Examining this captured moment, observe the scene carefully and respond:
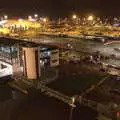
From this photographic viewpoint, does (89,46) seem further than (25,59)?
Yes

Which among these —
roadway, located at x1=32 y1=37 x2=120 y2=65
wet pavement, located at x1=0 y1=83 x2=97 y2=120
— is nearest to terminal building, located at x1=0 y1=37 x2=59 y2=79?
wet pavement, located at x1=0 y1=83 x2=97 y2=120

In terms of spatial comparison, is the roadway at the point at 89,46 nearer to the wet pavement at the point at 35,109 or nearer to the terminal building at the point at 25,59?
the terminal building at the point at 25,59

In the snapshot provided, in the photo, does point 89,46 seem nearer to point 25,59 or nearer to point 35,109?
point 25,59

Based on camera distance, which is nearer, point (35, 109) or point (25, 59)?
point (35, 109)

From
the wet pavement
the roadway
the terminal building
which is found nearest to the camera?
the wet pavement

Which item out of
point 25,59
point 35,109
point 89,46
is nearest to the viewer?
point 35,109

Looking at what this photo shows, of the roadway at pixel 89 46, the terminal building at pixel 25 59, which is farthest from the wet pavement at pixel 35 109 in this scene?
the roadway at pixel 89 46

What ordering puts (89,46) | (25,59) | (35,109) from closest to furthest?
1. (35,109)
2. (25,59)
3. (89,46)

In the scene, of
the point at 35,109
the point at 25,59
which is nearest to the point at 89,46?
the point at 25,59

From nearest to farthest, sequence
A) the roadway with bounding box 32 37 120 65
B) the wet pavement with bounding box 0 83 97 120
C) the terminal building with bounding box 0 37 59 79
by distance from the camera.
A: the wet pavement with bounding box 0 83 97 120 → the terminal building with bounding box 0 37 59 79 → the roadway with bounding box 32 37 120 65

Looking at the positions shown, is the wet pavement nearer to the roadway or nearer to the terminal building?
the terminal building

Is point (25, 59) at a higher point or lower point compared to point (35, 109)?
higher

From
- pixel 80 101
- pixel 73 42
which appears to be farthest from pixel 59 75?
pixel 73 42
